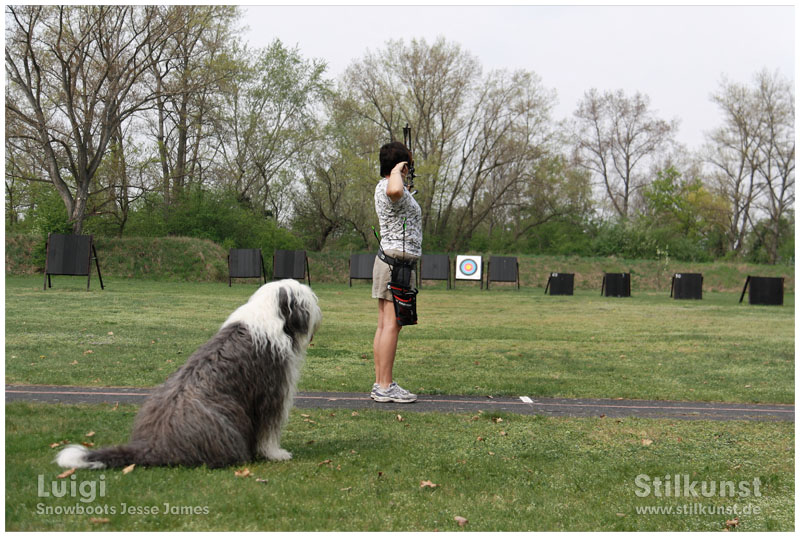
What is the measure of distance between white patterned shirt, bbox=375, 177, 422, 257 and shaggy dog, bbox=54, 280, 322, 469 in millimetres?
1634

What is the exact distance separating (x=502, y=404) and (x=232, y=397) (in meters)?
3.09

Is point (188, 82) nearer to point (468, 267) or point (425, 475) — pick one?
point (468, 267)

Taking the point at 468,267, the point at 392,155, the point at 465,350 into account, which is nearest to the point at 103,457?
the point at 392,155

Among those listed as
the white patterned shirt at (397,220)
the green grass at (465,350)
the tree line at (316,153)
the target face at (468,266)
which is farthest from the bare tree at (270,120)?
the white patterned shirt at (397,220)

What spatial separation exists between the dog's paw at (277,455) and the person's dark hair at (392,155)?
2786mm

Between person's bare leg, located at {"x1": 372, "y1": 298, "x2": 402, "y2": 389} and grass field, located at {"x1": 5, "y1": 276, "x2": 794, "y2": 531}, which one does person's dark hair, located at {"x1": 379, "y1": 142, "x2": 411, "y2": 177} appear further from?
grass field, located at {"x1": 5, "y1": 276, "x2": 794, "y2": 531}

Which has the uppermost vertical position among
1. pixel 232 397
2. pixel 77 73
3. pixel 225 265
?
pixel 77 73

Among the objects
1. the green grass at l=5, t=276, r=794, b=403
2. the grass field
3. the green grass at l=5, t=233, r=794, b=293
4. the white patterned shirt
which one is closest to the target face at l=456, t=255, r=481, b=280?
the green grass at l=5, t=233, r=794, b=293

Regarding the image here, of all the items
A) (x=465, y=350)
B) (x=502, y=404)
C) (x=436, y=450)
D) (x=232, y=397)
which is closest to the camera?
(x=232, y=397)

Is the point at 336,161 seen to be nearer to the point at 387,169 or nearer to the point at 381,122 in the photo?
the point at 381,122

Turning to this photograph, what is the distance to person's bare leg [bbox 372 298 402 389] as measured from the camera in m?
6.02

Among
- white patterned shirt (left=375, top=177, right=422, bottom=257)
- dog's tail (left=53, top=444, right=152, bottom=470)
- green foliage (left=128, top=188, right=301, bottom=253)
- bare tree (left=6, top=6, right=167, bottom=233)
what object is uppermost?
bare tree (left=6, top=6, right=167, bottom=233)

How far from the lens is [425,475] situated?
3961 millimetres

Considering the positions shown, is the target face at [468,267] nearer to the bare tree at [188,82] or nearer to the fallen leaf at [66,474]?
the bare tree at [188,82]
